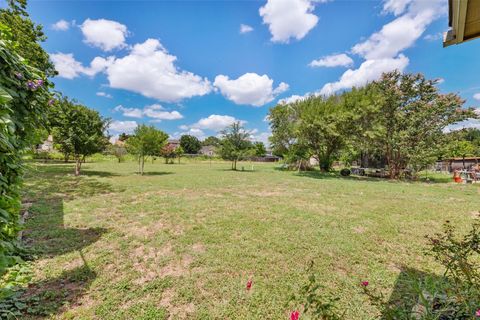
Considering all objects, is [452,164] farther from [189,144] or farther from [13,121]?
[189,144]

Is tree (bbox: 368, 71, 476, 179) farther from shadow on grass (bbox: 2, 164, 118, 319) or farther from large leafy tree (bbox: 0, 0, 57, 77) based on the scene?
large leafy tree (bbox: 0, 0, 57, 77)

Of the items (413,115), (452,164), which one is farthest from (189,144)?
(452,164)

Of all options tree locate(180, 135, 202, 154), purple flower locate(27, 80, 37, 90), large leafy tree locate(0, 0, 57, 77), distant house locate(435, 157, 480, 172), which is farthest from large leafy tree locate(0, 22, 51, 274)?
tree locate(180, 135, 202, 154)

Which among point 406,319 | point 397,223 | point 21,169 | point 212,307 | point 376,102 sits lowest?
point 212,307

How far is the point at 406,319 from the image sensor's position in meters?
1.38

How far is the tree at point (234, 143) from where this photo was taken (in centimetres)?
1923

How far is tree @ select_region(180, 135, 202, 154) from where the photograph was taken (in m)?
54.7

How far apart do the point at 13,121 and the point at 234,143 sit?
1817cm

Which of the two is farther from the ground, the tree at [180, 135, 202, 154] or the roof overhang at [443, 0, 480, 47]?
the tree at [180, 135, 202, 154]

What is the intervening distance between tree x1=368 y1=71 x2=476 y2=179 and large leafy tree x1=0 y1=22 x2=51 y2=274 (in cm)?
1556

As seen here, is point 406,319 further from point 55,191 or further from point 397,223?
point 55,191

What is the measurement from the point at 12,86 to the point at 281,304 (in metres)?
3.16

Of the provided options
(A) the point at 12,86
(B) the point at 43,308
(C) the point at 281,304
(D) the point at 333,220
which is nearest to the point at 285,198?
(D) the point at 333,220

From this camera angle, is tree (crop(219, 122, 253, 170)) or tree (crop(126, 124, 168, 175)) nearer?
tree (crop(126, 124, 168, 175))
